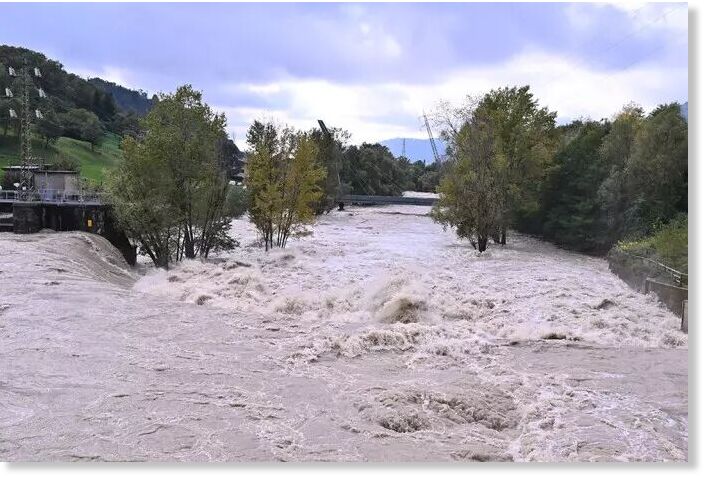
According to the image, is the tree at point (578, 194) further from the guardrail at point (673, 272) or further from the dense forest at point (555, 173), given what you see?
the guardrail at point (673, 272)

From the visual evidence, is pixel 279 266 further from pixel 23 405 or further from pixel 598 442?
pixel 598 442

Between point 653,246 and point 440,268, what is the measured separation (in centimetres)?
647

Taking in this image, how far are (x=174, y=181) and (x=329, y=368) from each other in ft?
50.8

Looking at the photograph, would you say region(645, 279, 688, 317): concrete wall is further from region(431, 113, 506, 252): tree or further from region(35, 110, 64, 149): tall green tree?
region(35, 110, 64, 149): tall green tree

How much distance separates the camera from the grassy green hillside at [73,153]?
4691 cm

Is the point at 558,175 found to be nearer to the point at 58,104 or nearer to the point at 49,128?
the point at 49,128

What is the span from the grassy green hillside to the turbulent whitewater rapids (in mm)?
34239

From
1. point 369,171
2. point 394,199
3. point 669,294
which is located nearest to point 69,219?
point 669,294

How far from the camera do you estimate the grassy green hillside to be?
46.9 m

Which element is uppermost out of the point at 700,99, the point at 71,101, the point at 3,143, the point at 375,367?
the point at 71,101

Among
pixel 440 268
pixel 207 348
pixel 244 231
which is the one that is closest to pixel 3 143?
pixel 244 231

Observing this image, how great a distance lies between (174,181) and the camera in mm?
22203

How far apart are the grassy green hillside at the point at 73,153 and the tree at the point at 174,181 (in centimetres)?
2403

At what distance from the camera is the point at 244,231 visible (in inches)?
1468
